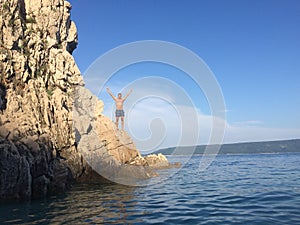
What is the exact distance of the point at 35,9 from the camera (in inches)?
1519

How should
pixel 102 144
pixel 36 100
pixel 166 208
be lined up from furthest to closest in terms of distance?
pixel 102 144
pixel 36 100
pixel 166 208

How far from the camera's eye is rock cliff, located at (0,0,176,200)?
21.5m

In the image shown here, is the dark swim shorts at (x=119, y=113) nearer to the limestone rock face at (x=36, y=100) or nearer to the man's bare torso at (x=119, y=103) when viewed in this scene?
the man's bare torso at (x=119, y=103)

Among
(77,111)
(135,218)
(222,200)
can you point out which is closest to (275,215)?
(222,200)

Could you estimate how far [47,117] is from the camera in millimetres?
29062

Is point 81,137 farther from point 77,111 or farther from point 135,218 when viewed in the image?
point 135,218

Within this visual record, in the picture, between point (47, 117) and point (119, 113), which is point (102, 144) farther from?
point (47, 117)

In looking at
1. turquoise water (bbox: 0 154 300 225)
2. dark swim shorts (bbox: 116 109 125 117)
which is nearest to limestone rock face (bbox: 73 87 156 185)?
dark swim shorts (bbox: 116 109 125 117)

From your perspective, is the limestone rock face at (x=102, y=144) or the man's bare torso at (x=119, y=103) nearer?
the limestone rock face at (x=102, y=144)

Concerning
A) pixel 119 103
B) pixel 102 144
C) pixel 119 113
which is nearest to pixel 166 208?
pixel 102 144

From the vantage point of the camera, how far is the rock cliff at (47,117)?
21.5 m

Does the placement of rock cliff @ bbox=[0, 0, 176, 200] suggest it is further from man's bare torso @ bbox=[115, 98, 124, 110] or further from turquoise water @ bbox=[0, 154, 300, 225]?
man's bare torso @ bbox=[115, 98, 124, 110]

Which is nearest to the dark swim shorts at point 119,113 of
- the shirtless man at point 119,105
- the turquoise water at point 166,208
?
the shirtless man at point 119,105

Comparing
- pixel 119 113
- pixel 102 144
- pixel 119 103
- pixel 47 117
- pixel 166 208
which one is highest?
pixel 119 103
